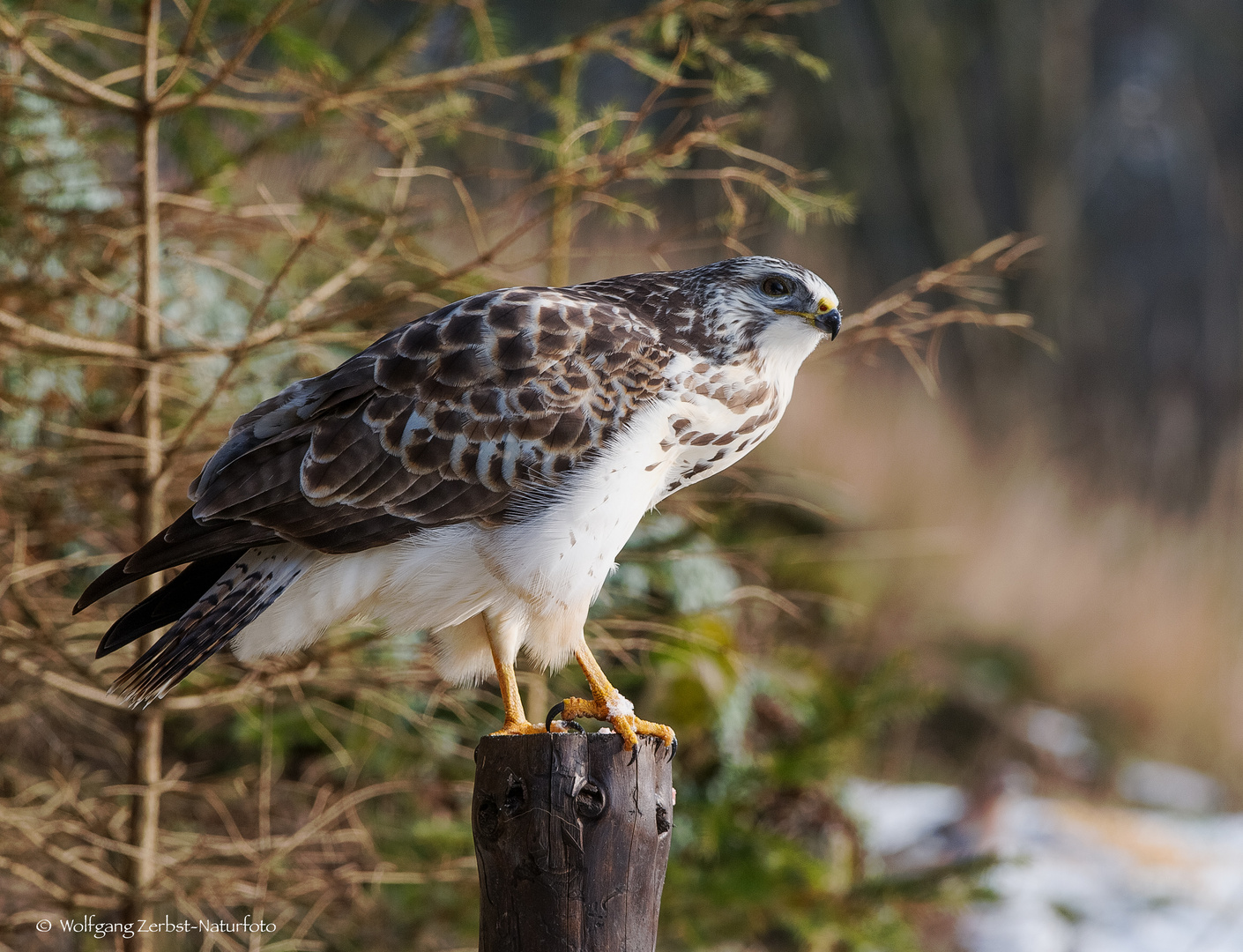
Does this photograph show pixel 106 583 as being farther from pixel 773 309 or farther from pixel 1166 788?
pixel 1166 788

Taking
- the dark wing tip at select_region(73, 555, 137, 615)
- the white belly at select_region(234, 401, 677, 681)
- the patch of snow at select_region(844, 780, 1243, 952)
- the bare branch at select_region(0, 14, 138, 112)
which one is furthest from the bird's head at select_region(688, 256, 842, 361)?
the patch of snow at select_region(844, 780, 1243, 952)

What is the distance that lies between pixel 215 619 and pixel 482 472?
682 millimetres

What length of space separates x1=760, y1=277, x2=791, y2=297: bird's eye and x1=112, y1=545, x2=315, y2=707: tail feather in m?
1.26

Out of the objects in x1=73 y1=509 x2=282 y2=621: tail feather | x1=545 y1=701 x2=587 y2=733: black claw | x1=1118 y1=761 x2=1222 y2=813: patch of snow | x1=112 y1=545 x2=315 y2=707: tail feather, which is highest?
x1=73 y1=509 x2=282 y2=621: tail feather

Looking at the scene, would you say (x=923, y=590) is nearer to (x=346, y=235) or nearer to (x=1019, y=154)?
(x=346, y=235)

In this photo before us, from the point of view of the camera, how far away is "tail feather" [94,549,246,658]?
8.93 ft

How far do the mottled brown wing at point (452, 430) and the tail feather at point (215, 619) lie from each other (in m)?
0.13

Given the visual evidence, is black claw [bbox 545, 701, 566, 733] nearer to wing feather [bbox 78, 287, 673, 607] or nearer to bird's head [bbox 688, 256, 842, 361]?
wing feather [bbox 78, 287, 673, 607]

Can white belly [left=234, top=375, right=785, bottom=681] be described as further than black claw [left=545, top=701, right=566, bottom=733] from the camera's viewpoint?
No

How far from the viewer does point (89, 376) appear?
4039 millimetres

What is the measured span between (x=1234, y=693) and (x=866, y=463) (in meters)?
3.18

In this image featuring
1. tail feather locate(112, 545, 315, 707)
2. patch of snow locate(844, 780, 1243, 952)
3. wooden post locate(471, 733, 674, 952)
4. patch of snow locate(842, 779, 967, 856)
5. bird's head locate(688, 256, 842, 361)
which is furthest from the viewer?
patch of snow locate(842, 779, 967, 856)

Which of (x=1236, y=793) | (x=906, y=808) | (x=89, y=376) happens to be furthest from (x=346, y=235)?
(x=1236, y=793)

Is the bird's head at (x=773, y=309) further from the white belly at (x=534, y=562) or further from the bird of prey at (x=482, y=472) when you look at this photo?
the white belly at (x=534, y=562)
